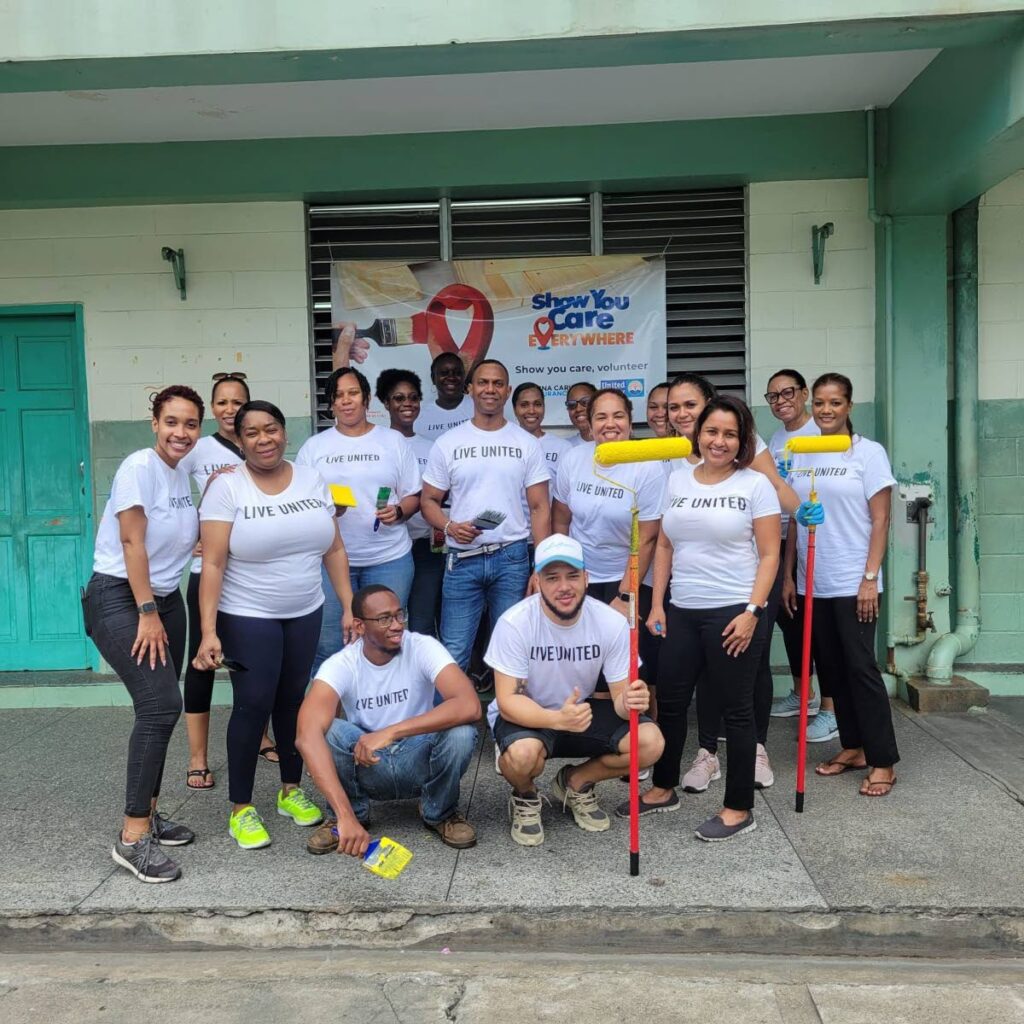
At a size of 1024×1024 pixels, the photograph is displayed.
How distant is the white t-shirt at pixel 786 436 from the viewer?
16.2 ft

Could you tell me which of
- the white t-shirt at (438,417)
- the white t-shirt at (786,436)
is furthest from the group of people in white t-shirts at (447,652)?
the white t-shirt at (438,417)

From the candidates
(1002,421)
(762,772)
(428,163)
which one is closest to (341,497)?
(762,772)

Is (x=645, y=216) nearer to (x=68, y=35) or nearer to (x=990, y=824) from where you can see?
(x=68, y=35)

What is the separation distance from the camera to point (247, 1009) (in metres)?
3.02

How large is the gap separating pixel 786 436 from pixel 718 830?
2183 millimetres

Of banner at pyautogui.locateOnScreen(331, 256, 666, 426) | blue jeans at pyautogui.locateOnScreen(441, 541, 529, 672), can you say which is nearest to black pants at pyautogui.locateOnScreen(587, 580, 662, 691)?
blue jeans at pyautogui.locateOnScreen(441, 541, 529, 672)

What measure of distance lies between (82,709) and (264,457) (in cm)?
317

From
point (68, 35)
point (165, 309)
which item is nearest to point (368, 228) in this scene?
point (165, 309)

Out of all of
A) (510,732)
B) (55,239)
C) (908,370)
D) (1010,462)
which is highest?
(55,239)

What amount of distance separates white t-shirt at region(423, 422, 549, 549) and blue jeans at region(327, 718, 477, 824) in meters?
1.23

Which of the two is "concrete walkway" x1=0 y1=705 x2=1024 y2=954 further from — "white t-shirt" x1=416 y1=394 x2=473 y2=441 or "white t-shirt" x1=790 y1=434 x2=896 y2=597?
"white t-shirt" x1=416 y1=394 x2=473 y2=441

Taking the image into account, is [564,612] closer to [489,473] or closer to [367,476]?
[489,473]

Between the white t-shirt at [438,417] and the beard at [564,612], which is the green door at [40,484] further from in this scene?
the beard at [564,612]

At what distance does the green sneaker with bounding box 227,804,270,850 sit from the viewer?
3949 millimetres
